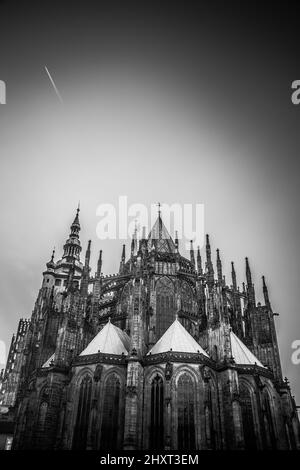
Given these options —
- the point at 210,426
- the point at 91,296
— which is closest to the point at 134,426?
the point at 210,426

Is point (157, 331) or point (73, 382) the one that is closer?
point (73, 382)

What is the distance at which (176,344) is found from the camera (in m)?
29.8

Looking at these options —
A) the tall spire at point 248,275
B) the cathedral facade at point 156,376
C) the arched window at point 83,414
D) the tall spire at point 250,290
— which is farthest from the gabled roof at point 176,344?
the tall spire at point 248,275

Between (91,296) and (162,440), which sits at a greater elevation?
(91,296)

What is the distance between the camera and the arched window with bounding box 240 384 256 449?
1061 inches

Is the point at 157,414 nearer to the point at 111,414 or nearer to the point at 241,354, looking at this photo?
the point at 111,414

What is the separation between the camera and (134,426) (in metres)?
24.9

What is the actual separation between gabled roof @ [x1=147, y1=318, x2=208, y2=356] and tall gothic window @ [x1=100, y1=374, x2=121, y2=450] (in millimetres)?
3995

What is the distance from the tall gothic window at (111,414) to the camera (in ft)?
85.1

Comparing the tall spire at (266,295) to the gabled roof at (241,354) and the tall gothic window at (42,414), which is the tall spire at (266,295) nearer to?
the gabled roof at (241,354)

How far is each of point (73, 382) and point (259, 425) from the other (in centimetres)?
1468

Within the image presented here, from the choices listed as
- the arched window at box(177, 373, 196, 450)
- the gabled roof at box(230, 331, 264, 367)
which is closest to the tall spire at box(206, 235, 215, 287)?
the gabled roof at box(230, 331, 264, 367)

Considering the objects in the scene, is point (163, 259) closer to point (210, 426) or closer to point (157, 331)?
point (157, 331)
